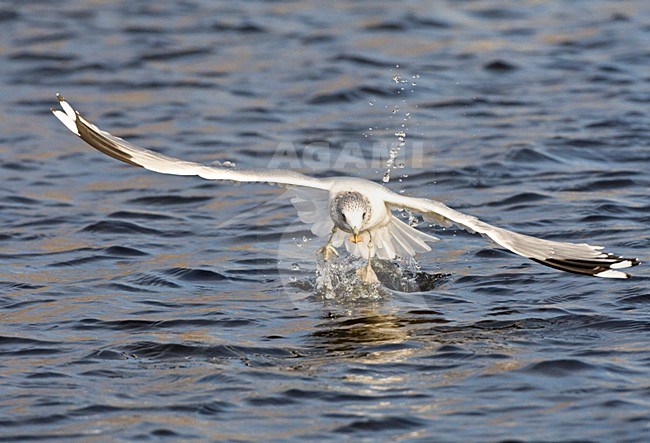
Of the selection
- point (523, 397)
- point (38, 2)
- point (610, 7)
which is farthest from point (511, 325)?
point (38, 2)

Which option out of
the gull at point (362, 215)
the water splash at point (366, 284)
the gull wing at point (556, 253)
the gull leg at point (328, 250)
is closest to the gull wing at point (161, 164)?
the gull at point (362, 215)

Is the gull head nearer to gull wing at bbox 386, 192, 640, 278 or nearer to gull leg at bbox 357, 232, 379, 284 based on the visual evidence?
gull leg at bbox 357, 232, 379, 284

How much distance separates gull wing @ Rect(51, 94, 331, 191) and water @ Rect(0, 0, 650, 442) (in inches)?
32.6

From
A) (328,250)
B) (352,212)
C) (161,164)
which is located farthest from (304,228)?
(352,212)

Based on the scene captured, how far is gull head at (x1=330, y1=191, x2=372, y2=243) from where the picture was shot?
27.8 feet

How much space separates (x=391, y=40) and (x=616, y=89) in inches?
143

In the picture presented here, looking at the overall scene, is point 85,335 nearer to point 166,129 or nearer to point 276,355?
Answer: point 276,355

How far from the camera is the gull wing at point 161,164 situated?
866 centimetres

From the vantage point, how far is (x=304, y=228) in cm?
1078

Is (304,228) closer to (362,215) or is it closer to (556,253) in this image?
(362,215)

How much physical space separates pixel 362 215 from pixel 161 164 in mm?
1399

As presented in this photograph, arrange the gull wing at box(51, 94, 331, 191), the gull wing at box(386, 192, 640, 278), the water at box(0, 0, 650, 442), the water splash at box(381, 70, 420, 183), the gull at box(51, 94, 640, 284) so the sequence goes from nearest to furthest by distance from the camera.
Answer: the water at box(0, 0, 650, 442), the gull wing at box(386, 192, 640, 278), the gull at box(51, 94, 640, 284), the gull wing at box(51, 94, 331, 191), the water splash at box(381, 70, 420, 183)

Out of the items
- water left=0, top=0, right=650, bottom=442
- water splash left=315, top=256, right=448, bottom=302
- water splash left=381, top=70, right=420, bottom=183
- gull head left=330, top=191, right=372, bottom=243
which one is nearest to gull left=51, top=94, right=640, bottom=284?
gull head left=330, top=191, right=372, bottom=243

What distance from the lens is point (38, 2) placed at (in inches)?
778
